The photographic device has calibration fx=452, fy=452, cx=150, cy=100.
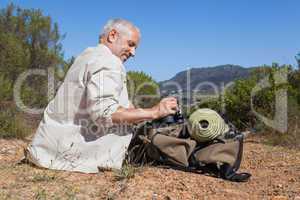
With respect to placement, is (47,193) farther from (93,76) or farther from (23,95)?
(23,95)

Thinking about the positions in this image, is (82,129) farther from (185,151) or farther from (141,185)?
(185,151)

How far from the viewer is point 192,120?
286cm

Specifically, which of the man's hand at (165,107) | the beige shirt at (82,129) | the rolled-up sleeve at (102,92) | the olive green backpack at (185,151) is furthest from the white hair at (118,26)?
the olive green backpack at (185,151)

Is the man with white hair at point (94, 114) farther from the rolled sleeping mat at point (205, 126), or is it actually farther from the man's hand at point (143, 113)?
the rolled sleeping mat at point (205, 126)

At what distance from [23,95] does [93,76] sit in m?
4.89

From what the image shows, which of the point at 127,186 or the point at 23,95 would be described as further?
the point at 23,95

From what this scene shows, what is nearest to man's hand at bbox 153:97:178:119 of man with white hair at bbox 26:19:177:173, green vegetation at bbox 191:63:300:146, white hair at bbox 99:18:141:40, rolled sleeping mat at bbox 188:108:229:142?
man with white hair at bbox 26:19:177:173

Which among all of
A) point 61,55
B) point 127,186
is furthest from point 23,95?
point 127,186

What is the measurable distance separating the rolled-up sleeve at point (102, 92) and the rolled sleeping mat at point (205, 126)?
0.54m

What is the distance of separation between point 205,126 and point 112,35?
81cm

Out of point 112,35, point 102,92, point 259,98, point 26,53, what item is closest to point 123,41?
point 112,35

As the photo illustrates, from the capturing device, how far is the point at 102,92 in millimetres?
2520

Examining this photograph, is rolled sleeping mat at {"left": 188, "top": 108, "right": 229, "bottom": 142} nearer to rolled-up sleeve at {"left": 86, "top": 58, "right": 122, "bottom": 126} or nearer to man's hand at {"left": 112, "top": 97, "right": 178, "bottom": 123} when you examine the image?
man's hand at {"left": 112, "top": 97, "right": 178, "bottom": 123}

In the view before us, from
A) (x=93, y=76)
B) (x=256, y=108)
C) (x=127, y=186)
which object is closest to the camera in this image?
(x=127, y=186)
